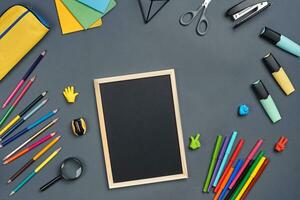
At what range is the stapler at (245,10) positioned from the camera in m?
1.11

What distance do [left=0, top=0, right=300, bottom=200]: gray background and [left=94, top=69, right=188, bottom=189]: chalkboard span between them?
21 millimetres

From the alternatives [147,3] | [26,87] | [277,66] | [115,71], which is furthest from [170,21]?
[26,87]

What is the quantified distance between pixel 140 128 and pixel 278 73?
0.38 meters

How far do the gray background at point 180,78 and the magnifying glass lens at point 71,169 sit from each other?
0.02 m

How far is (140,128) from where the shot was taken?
111 centimetres

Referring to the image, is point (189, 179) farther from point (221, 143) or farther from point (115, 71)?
point (115, 71)

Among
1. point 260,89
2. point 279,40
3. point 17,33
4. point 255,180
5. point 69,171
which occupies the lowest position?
point 255,180

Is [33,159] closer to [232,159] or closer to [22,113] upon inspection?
[22,113]

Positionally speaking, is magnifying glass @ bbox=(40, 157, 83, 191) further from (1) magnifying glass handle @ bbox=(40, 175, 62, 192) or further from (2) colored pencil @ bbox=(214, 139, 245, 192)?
(2) colored pencil @ bbox=(214, 139, 245, 192)

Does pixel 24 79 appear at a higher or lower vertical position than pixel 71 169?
higher

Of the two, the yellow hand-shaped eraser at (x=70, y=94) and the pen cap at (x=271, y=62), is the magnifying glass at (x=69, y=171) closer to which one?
the yellow hand-shaped eraser at (x=70, y=94)

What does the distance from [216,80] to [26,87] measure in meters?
0.48

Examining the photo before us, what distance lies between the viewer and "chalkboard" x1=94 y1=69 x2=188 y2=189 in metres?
1.10

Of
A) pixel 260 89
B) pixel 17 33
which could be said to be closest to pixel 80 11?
A: pixel 17 33
